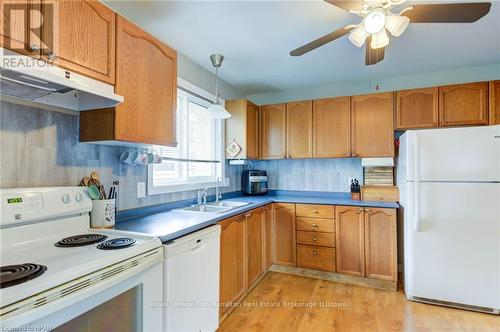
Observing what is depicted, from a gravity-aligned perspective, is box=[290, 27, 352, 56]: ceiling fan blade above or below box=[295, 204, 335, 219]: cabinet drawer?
above

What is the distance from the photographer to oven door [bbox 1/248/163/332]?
0.76m

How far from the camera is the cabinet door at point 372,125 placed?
2.85 metres

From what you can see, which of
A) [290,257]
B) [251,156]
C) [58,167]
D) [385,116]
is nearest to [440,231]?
[385,116]

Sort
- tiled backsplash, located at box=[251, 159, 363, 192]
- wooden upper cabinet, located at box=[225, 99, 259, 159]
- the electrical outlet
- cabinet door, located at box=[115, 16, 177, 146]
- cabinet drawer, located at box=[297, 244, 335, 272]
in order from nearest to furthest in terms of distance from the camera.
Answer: cabinet door, located at box=[115, 16, 177, 146] < the electrical outlet < cabinet drawer, located at box=[297, 244, 335, 272] < wooden upper cabinet, located at box=[225, 99, 259, 159] < tiled backsplash, located at box=[251, 159, 363, 192]

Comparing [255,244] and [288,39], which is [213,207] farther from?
[288,39]

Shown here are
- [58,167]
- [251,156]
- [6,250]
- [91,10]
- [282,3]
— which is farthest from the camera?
[251,156]

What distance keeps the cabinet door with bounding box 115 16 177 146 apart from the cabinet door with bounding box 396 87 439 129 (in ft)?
7.96

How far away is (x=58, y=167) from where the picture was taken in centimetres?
142

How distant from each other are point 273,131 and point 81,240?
8.44ft

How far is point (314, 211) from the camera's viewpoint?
2.87 metres

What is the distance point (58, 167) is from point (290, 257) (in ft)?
7.97

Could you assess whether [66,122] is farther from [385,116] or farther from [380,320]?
[385,116]

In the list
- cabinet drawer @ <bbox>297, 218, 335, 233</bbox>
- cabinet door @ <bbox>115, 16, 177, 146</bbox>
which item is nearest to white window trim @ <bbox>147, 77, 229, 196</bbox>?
cabinet door @ <bbox>115, 16, 177, 146</bbox>

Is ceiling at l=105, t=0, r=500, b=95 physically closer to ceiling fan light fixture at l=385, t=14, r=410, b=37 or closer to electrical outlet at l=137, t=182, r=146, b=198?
ceiling fan light fixture at l=385, t=14, r=410, b=37
